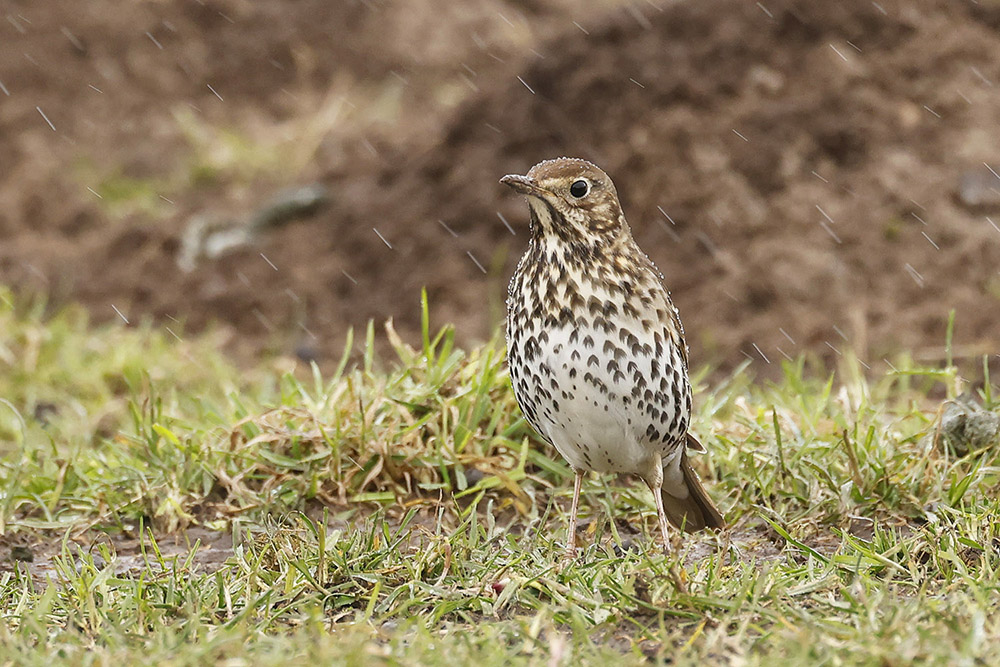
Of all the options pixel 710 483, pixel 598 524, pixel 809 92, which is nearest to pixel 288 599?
pixel 598 524

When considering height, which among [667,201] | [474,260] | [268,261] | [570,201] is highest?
[570,201]

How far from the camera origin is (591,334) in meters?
3.92

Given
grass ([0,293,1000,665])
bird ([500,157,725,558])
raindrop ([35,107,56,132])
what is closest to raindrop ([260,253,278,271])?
grass ([0,293,1000,665])

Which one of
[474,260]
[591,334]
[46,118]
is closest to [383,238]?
[474,260]

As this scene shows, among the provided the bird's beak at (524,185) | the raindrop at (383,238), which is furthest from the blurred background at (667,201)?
the bird's beak at (524,185)

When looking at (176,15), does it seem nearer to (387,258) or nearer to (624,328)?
(387,258)

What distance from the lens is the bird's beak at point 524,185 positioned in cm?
392

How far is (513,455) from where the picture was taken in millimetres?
5020

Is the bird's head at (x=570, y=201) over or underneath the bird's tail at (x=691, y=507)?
over

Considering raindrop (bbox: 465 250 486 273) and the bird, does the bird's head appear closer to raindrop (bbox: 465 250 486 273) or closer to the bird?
the bird

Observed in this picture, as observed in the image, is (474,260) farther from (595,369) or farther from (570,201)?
(595,369)

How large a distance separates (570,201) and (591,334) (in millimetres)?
462

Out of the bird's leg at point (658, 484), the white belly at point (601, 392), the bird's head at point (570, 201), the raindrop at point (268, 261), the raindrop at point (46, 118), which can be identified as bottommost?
the raindrop at point (268, 261)

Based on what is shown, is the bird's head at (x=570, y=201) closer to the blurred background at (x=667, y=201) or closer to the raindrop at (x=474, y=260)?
the blurred background at (x=667, y=201)
